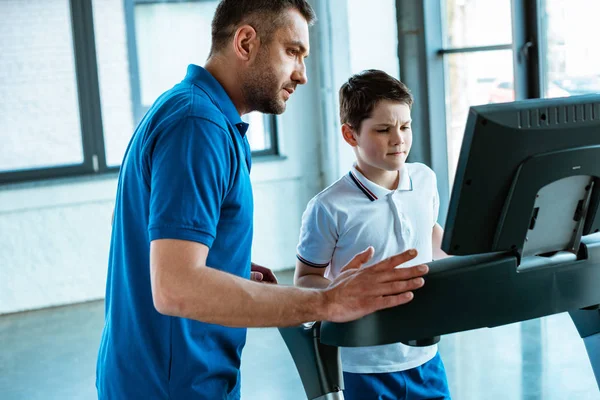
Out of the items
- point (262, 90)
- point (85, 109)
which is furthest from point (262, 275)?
point (85, 109)

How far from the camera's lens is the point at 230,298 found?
48.0 inches

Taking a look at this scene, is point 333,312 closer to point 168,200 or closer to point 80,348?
point 168,200

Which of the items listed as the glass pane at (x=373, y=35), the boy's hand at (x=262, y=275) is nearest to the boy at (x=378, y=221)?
the boy's hand at (x=262, y=275)

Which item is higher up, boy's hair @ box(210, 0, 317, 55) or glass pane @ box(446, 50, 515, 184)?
boy's hair @ box(210, 0, 317, 55)

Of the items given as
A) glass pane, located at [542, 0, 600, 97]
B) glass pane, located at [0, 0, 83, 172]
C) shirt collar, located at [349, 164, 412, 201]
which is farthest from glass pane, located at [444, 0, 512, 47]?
shirt collar, located at [349, 164, 412, 201]

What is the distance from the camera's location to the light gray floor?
10.2 feet

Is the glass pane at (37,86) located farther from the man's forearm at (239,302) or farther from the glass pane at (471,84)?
the man's forearm at (239,302)

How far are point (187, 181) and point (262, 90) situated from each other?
316 mm

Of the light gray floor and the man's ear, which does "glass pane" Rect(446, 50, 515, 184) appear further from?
the man's ear

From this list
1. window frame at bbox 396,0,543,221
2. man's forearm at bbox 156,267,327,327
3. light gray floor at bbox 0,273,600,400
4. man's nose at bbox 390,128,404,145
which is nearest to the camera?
man's forearm at bbox 156,267,327,327

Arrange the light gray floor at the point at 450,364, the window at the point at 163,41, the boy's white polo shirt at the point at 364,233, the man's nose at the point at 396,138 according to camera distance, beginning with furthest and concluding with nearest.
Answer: the window at the point at 163,41 < the light gray floor at the point at 450,364 < the man's nose at the point at 396,138 < the boy's white polo shirt at the point at 364,233

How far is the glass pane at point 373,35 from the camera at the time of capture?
4797 mm

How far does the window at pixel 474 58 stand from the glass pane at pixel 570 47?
0.25 meters

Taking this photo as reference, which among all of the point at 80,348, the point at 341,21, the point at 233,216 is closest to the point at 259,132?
the point at 341,21
